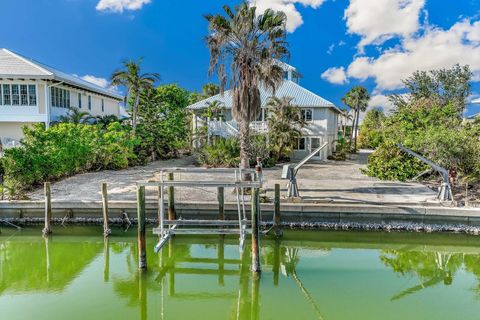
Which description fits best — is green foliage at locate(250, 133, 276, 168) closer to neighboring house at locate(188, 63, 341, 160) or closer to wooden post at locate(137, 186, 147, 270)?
neighboring house at locate(188, 63, 341, 160)

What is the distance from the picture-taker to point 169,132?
3088 centimetres

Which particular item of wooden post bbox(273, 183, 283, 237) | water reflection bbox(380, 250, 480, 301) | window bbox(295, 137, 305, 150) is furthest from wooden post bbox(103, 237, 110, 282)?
window bbox(295, 137, 305, 150)

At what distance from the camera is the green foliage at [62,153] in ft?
54.4

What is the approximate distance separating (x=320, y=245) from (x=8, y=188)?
11.6 metres

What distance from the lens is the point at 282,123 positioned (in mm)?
28297

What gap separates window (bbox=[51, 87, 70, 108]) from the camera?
26038 millimetres

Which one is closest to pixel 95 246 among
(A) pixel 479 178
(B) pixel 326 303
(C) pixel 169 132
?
(B) pixel 326 303

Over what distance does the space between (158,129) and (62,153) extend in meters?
12.2

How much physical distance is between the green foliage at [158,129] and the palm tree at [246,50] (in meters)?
14.4

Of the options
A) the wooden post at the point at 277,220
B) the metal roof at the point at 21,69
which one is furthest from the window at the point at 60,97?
the wooden post at the point at 277,220

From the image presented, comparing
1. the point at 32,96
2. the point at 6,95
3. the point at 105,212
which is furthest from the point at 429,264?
the point at 6,95

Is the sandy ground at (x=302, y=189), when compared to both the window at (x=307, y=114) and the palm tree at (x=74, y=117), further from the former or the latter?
the window at (x=307, y=114)

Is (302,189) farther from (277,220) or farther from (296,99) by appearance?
(296,99)

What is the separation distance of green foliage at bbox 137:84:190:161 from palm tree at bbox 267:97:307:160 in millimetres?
7644
